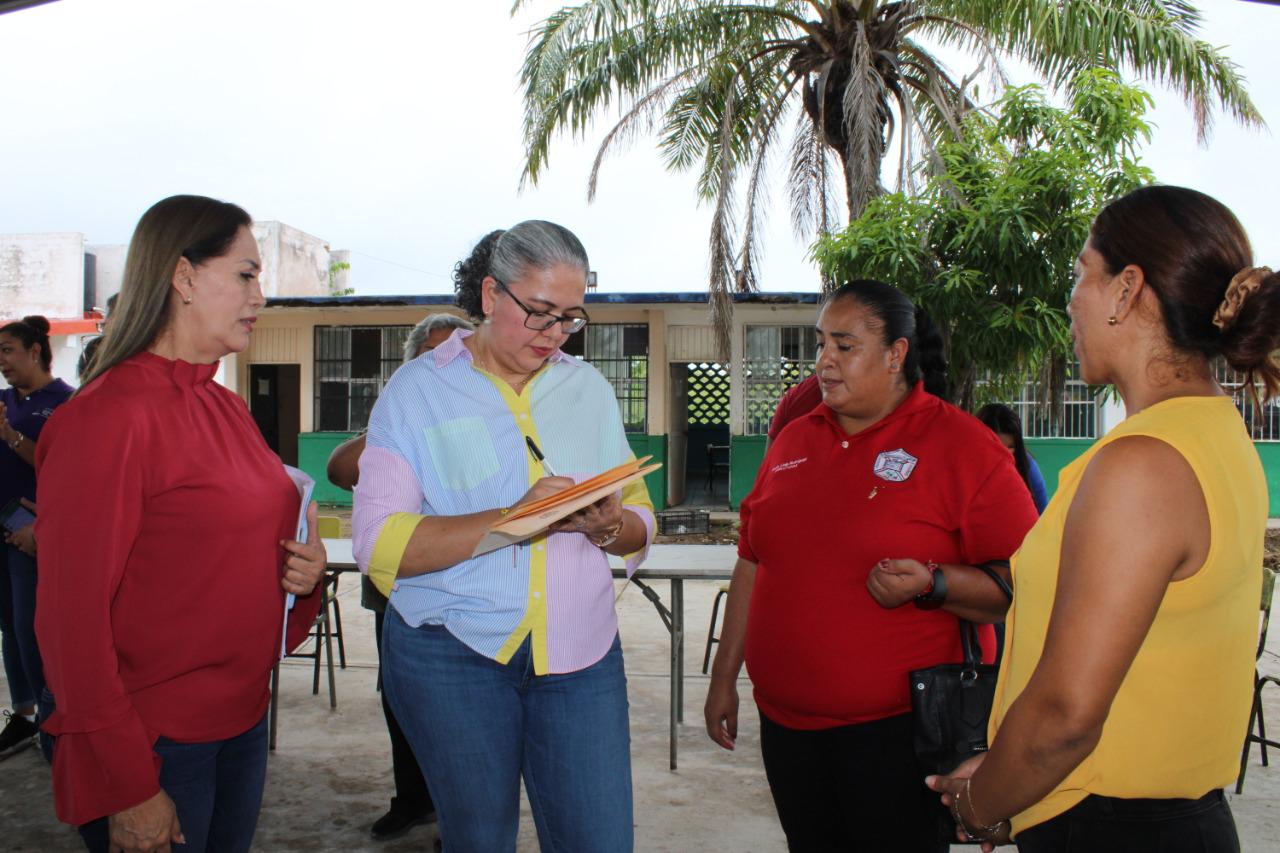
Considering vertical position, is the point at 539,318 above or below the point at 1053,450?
above

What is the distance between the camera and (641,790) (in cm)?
404

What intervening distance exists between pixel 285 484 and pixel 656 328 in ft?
40.6

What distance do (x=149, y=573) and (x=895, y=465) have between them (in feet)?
4.89

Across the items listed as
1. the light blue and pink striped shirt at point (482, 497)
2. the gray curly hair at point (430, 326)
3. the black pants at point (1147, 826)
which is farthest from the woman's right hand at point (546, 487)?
the gray curly hair at point (430, 326)

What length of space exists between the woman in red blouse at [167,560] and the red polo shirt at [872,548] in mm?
1036

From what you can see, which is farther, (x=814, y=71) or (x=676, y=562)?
(x=814, y=71)

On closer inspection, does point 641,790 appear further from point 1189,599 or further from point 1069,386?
point 1069,386

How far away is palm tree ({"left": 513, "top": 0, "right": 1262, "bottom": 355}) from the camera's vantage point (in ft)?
30.2

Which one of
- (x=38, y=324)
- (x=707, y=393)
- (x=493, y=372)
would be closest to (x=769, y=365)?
(x=707, y=393)

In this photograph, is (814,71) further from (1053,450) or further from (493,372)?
(493,372)

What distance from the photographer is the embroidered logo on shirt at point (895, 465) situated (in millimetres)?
2111

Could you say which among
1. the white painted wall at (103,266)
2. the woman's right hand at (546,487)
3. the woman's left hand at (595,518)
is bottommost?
the woman's left hand at (595,518)

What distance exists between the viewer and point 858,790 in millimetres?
2049

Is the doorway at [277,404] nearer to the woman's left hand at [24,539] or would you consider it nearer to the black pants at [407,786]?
the woman's left hand at [24,539]
